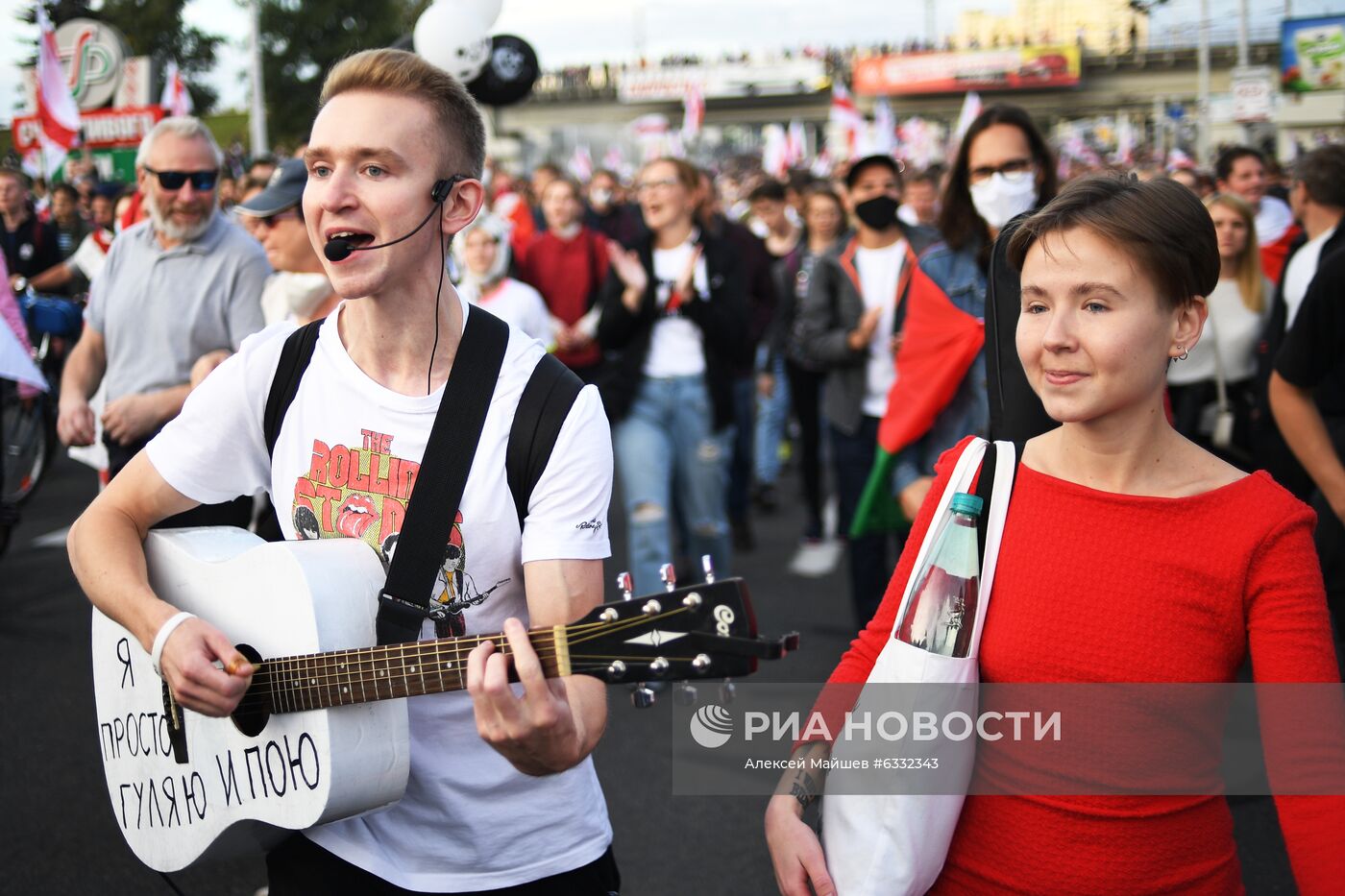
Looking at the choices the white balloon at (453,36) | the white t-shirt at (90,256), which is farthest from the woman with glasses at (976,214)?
the white t-shirt at (90,256)

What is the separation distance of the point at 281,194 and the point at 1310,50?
125 feet

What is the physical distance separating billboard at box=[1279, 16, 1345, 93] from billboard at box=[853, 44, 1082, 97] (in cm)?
3875

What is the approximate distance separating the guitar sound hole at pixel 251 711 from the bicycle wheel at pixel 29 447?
675 centimetres

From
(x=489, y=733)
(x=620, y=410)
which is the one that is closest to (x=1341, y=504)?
(x=489, y=733)

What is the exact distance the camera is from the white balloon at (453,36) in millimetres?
5820

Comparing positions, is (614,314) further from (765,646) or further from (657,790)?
(765,646)

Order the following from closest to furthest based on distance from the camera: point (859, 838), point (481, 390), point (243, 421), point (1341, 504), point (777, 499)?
point (859, 838), point (481, 390), point (243, 421), point (1341, 504), point (777, 499)

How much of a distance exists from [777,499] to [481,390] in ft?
25.3

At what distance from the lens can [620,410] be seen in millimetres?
5801

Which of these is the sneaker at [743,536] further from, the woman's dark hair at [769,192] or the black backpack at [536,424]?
the black backpack at [536,424]

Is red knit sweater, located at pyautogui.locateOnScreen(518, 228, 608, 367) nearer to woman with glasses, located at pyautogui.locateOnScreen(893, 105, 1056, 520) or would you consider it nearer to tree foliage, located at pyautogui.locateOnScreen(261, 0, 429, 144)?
woman with glasses, located at pyautogui.locateOnScreen(893, 105, 1056, 520)

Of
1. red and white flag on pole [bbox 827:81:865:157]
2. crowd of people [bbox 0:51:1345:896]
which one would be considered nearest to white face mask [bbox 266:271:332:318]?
crowd of people [bbox 0:51:1345:896]

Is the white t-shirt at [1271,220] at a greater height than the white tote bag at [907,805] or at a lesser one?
greater

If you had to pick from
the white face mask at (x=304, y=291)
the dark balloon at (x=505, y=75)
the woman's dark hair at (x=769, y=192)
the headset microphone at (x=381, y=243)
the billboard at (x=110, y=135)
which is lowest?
the white face mask at (x=304, y=291)
